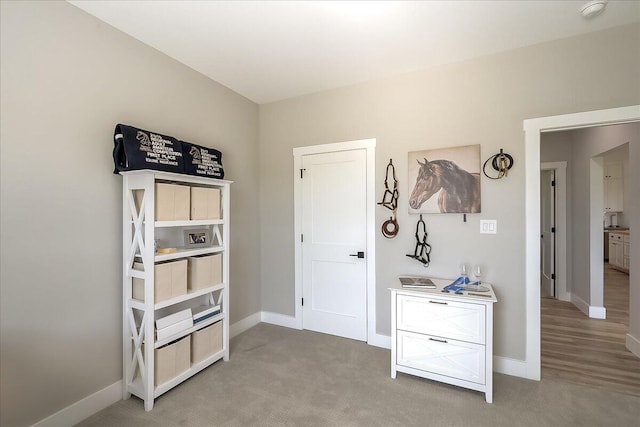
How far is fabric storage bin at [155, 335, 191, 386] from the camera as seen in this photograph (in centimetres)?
199

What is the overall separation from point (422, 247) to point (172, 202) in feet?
7.09

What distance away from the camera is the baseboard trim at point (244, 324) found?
120 inches

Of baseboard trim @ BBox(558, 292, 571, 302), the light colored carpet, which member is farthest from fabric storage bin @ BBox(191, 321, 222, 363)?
baseboard trim @ BBox(558, 292, 571, 302)

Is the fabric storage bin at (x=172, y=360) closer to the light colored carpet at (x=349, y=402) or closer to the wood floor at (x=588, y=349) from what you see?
the light colored carpet at (x=349, y=402)

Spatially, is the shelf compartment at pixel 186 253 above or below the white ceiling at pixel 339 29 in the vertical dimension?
below

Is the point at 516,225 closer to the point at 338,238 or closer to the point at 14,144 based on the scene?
the point at 338,238

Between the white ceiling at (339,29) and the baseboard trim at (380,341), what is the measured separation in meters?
2.61

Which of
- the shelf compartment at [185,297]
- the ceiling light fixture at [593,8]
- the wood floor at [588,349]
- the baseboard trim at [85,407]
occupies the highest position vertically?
the ceiling light fixture at [593,8]

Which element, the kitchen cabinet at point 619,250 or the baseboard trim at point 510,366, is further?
the kitchen cabinet at point 619,250

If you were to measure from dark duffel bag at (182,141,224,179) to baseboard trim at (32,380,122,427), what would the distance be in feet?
5.45

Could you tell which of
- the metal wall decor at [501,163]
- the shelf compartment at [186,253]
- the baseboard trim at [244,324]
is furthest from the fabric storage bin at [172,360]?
the metal wall decor at [501,163]

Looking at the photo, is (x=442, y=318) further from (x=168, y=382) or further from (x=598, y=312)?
(x=598, y=312)

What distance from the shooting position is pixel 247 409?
6.31 ft

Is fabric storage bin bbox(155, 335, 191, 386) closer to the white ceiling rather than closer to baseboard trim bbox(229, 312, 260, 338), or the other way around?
baseboard trim bbox(229, 312, 260, 338)
